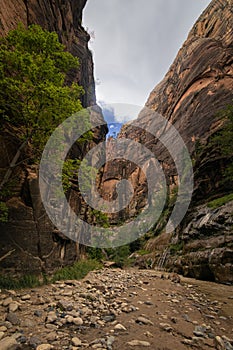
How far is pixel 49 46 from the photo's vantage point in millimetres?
6223

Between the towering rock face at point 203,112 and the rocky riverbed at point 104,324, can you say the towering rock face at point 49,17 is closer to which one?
the rocky riverbed at point 104,324

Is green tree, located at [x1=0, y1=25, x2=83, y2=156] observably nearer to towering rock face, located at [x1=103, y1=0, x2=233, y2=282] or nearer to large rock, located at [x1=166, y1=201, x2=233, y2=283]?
large rock, located at [x1=166, y1=201, x2=233, y2=283]

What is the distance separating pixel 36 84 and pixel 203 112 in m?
36.6

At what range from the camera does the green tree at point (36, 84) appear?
→ 208 inches

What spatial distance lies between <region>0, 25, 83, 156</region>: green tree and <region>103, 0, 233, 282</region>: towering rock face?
40.4 ft

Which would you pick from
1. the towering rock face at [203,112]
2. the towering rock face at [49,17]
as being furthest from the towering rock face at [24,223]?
the towering rock face at [203,112]

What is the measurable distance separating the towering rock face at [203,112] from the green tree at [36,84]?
12326mm

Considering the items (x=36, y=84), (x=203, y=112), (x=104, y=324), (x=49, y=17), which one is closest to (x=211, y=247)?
(x=104, y=324)

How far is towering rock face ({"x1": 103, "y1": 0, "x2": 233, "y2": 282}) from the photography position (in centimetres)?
1366

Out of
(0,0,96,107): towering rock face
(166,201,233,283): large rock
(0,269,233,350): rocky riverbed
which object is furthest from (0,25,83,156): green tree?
(166,201,233,283): large rock

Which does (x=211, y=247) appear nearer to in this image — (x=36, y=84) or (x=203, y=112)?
(x=36, y=84)

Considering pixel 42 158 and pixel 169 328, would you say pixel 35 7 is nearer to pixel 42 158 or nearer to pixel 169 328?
pixel 42 158

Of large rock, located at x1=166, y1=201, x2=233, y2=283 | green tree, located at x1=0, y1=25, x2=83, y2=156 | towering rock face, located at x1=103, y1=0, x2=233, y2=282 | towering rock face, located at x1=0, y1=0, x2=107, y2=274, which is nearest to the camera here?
green tree, located at x1=0, y1=25, x2=83, y2=156

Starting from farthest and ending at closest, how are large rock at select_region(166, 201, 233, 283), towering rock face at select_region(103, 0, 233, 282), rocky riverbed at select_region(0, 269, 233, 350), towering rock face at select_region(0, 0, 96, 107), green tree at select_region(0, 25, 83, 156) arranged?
towering rock face at select_region(103, 0, 233, 282)
large rock at select_region(166, 201, 233, 283)
towering rock face at select_region(0, 0, 96, 107)
green tree at select_region(0, 25, 83, 156)
rocky riverbed at select_region(0, 269, 233, 350)
